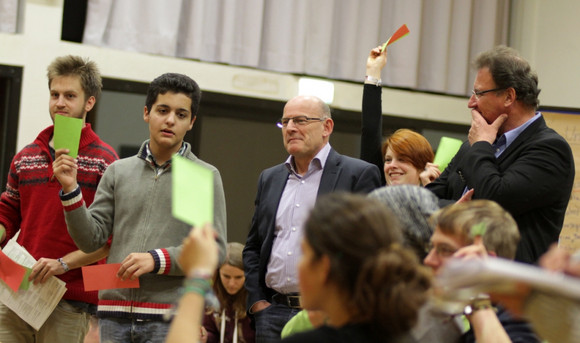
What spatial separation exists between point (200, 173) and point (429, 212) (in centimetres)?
69

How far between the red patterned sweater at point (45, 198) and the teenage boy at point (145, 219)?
307mm

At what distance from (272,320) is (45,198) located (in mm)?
1155

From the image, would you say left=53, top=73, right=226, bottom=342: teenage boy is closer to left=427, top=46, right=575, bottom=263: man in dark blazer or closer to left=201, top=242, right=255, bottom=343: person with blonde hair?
left=427, top=46, right=575, bottom=263: man in dark blazer

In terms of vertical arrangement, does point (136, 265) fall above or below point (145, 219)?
below

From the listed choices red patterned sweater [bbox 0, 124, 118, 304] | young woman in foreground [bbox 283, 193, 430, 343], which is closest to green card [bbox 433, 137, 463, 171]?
red patterned sweater [bbox 0, 124, 118, 304]

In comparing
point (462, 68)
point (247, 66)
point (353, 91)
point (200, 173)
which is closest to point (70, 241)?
point (200, 173)

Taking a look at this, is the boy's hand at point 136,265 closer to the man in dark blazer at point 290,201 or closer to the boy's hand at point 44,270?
the boy's hand at point 44,270

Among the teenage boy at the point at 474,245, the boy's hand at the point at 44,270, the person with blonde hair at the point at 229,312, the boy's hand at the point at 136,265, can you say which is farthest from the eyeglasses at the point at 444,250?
the person with blonde hair at the point at 229,312

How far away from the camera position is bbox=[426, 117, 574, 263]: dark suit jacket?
2.66m

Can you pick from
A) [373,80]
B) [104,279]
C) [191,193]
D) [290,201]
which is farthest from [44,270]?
[191,193]

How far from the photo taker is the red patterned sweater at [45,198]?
3.26m

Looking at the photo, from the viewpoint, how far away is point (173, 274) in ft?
9.25

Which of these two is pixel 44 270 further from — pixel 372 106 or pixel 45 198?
pixel 372 106

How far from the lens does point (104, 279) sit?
9.23 feet
